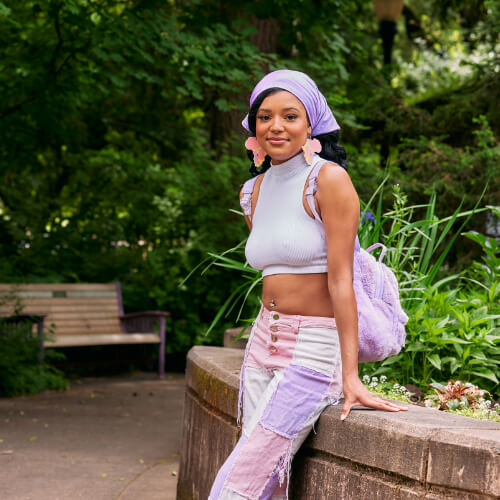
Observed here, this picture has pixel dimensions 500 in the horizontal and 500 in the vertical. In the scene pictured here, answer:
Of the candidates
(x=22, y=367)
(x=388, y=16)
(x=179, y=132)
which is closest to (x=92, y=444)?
(x=22, y=367)

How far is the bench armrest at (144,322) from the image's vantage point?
888 cm

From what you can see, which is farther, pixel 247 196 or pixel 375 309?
pixel 247 196

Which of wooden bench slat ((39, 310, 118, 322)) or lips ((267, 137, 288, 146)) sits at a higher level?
lips ((267, 137, 288, 146))

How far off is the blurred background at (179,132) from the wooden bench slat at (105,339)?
1.92 feet

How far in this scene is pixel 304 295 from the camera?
8.03ft

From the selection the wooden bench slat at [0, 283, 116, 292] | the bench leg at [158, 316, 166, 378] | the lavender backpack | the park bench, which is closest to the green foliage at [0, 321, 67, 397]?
the park bench

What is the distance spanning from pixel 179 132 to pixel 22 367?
18.2ft

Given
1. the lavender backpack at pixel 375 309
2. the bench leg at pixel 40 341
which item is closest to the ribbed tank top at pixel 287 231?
the lavender backpack at pixel 375 309

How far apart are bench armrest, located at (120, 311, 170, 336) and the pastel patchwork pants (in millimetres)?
6437

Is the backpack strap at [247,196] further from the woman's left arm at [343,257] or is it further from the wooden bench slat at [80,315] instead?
the wooden bench slat at [80,315]

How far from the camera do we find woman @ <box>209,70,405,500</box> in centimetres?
238

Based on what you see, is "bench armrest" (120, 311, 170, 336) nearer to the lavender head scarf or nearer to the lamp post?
the lamp post

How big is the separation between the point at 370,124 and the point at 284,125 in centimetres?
670

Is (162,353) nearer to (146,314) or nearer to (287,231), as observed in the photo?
(146,314)
